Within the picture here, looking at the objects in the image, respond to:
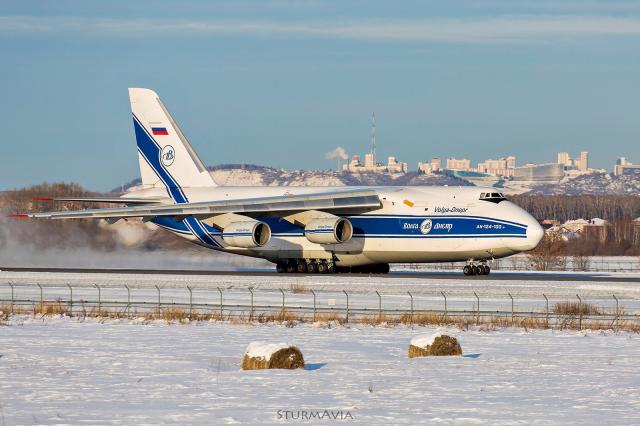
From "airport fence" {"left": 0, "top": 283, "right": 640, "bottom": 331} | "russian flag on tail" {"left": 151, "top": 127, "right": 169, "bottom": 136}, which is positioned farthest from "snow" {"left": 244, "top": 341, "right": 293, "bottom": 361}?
"russian flag on tail" {"left": 151, "top": 127, "right": 169, "bottom": 136}

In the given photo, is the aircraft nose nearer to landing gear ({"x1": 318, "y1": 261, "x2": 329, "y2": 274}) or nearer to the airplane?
the airplane

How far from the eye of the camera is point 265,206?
150 feet

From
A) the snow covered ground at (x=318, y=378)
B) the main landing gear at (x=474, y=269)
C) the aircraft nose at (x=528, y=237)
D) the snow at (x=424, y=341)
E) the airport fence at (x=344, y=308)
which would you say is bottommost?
the snow covered ground at (x=318, y=378)

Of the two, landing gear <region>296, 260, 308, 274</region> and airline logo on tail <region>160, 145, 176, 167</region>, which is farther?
airline logo on tail <region>160, 145, 176, 167</region>

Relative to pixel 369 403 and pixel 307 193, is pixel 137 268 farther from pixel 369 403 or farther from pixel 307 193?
pixel 369 403

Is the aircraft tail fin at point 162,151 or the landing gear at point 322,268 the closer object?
the landing gear at point 322,268

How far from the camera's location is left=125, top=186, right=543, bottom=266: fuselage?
42.0 metres

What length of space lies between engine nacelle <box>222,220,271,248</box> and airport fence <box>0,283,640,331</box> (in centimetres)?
680

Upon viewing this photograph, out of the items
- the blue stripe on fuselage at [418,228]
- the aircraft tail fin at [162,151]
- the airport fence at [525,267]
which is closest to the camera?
the blue stripe on fuselage at [418,228]

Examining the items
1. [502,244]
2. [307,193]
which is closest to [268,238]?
[307,193]

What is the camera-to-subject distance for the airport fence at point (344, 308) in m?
29.3

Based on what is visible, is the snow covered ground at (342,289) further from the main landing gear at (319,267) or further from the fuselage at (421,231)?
the main landing gear at (319,267)

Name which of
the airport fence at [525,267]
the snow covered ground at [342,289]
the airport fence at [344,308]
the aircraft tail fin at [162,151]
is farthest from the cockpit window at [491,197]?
the airport fence at [525,267]

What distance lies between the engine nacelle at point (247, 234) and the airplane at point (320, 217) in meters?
0.05
